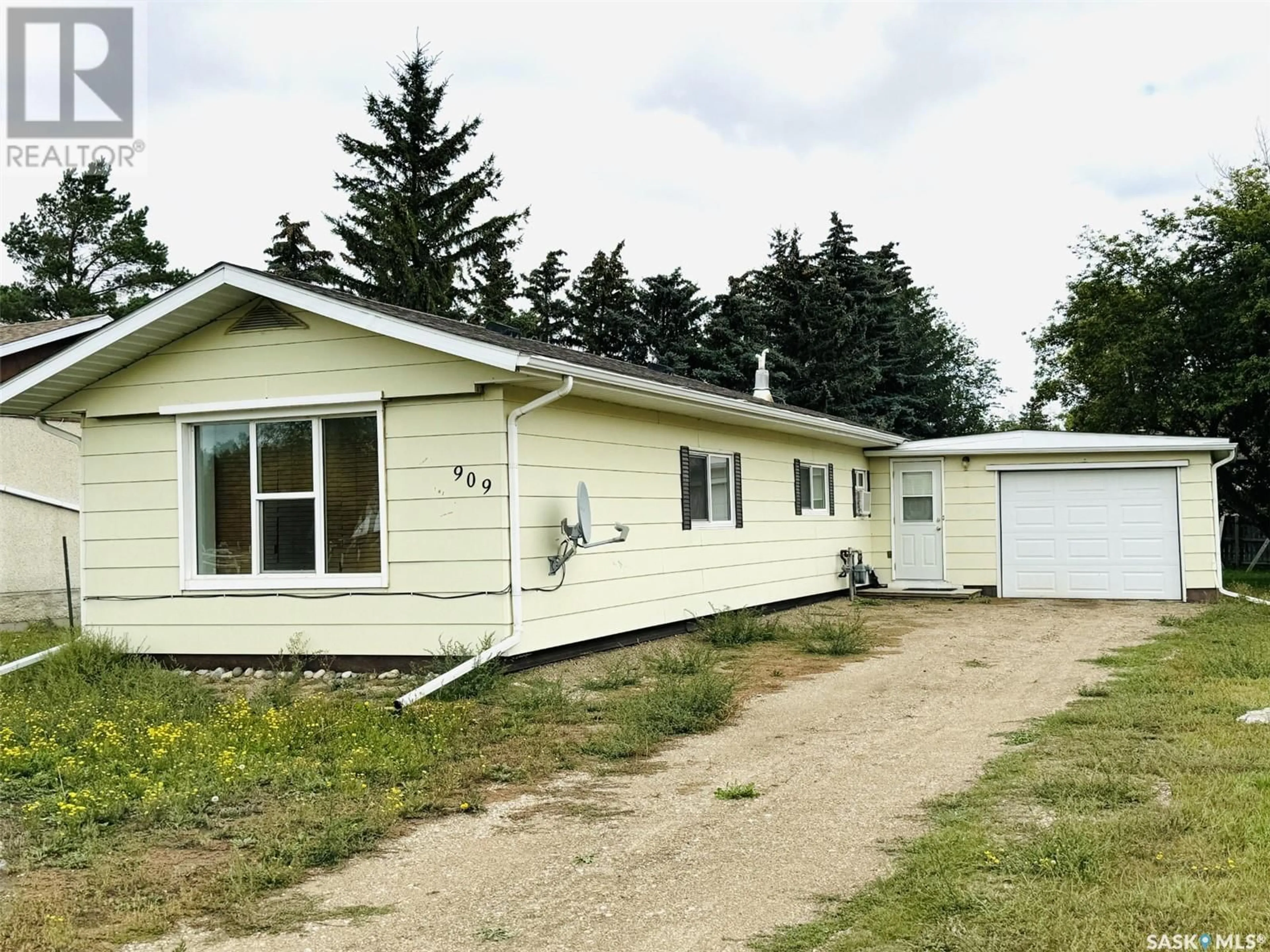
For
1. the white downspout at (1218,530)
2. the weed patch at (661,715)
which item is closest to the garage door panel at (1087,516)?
the white downspout at (1218,530)

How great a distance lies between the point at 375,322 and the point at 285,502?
1.87m

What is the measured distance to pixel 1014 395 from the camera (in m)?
45.2

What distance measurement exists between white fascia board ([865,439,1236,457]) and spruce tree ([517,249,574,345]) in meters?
18.5

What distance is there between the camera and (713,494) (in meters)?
12.7

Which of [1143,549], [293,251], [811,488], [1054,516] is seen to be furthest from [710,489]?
[293,251]

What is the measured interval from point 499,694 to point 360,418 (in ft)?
9.48

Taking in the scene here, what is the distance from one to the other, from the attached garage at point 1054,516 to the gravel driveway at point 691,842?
8.80 meters

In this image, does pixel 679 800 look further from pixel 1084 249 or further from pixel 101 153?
pixel 1084 249

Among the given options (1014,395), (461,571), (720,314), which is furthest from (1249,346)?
(1014,395)

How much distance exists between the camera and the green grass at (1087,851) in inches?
134

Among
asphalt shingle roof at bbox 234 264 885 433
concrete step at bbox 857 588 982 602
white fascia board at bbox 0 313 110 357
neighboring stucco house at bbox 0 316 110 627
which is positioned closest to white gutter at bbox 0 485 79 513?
neighboring stucco house at bbox 0 316 110 627

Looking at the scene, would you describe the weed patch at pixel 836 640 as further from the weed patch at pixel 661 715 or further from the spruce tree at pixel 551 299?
the spruce tree at pixel 551 299

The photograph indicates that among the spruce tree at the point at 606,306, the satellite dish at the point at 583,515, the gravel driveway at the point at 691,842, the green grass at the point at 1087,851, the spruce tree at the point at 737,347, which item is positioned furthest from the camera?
the spruce tree at the point at 606,306

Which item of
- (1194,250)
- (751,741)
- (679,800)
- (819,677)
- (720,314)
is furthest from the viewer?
(720,314)
